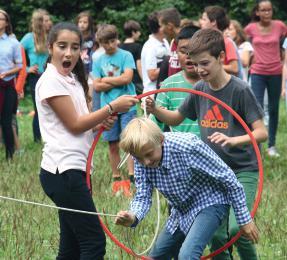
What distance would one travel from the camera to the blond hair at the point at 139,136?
4887mm

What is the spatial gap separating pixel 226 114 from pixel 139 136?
1.08 metres

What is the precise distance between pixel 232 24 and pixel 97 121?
8.00 meters

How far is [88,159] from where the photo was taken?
5469mm

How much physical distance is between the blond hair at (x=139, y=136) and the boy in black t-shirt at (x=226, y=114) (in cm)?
78

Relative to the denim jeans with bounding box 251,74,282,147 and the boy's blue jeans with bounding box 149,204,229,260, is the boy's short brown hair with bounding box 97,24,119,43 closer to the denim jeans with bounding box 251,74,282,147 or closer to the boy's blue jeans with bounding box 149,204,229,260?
the denim jeans with bounding box 251,74,282,147

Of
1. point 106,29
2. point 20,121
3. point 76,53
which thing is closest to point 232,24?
point 106,29

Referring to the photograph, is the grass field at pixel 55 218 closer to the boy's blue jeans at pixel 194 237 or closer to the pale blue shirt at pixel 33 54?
the boy's blue jeans at pixel 194 237

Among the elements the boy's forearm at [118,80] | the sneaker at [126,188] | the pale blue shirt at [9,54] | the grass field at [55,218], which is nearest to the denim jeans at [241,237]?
the grass field at [55,218]

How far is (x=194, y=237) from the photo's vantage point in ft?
16.8

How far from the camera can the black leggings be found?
1141 centimetres

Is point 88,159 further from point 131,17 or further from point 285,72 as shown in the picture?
point 131,17

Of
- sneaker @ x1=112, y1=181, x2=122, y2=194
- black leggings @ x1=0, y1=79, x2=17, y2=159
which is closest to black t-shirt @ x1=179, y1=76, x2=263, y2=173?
sneaker @ x1=112, y1=181, x2=122, y2=194

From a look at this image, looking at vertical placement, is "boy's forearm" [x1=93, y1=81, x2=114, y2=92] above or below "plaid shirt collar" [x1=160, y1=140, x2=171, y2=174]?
below

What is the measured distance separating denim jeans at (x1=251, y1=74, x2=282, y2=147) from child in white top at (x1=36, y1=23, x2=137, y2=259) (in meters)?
6.99
